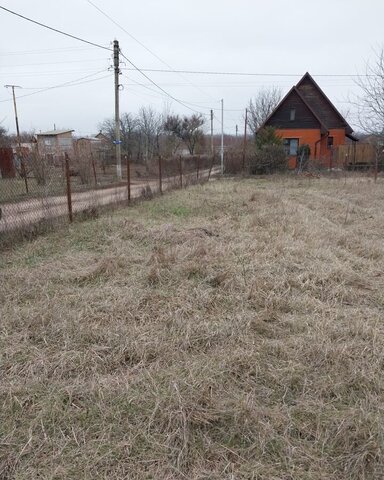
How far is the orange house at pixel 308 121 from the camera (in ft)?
86.2

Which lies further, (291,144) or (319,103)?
(319,103)

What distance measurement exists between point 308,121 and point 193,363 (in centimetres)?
2689

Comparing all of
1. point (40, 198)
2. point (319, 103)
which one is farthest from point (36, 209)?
point (319, 103)

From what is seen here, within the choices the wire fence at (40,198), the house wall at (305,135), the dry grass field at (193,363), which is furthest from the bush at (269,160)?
the dry grass field at (193,363)

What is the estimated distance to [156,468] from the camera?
1966 millimetres

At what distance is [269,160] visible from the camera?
21734 millimetres

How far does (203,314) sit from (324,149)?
86.6ft

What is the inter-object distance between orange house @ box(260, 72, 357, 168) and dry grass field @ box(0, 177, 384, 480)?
22853 mm

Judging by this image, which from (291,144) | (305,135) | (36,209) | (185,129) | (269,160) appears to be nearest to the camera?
(36,209)

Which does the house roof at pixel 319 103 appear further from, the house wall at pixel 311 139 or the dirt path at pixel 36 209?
the dirt path at pixel 36 209

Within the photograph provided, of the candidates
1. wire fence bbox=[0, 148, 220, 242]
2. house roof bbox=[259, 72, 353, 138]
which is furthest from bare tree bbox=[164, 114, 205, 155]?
wire fence bbox=[0, 148, 220, 242]

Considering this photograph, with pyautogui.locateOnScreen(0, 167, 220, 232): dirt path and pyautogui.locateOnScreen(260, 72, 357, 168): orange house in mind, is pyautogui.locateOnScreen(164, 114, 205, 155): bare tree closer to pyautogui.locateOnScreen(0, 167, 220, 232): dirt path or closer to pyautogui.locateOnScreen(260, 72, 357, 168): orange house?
pyautogui.locateOnScreen(260, 72, 357, 168): orange house

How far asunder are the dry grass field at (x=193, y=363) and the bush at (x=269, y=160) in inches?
661

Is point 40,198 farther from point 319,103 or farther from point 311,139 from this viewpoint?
point 319,103
